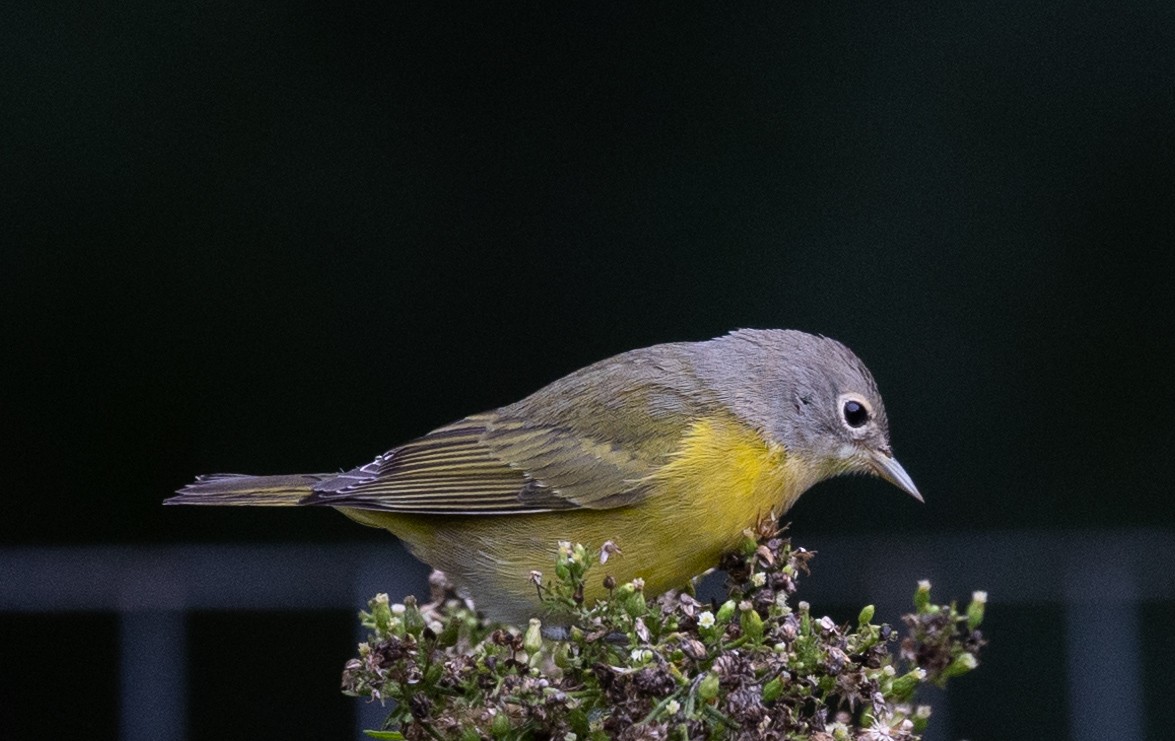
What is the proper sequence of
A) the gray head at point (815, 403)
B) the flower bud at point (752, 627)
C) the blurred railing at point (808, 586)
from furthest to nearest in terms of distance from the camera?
the blurred railing at point (808, 586), the gray head at point (815, 403), the flower bud at point (752, 627)

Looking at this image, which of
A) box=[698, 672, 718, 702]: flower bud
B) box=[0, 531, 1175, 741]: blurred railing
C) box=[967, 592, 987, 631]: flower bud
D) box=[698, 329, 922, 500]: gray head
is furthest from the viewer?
box=[0, 531, 1175, 741]: blurred railing

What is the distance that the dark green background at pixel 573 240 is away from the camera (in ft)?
23.0

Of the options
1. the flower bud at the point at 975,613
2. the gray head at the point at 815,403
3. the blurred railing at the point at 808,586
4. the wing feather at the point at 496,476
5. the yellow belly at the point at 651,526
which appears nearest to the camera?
the flower bud at the point at 975,613

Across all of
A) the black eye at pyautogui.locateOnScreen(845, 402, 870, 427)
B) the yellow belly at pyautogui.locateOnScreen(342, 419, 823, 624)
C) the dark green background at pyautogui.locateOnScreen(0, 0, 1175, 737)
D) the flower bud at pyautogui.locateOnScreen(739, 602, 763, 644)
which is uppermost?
the dark green background at pyautogui.locateOnScreen(0, 0, 1175, 737)

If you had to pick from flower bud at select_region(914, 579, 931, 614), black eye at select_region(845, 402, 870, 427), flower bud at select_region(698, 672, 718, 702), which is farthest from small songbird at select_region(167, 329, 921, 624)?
flower bud at select_region(698, 672, 718, 702)

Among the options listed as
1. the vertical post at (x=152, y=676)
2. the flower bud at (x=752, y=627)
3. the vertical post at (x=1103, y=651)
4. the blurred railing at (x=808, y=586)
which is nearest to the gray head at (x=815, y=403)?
the flower bud at (x=752, y=627)

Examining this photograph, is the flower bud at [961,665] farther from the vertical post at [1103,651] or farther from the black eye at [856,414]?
the vertical post at [1103,651]

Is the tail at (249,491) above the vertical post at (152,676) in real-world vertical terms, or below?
above

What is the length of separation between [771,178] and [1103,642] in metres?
2.85

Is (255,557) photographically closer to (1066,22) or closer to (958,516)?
(958,516)

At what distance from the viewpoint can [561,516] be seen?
125 inches

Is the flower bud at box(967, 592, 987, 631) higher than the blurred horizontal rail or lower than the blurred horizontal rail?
higher

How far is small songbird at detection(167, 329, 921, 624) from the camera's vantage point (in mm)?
3012

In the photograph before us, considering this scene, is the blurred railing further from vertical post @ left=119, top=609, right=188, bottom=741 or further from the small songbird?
the small songbird
